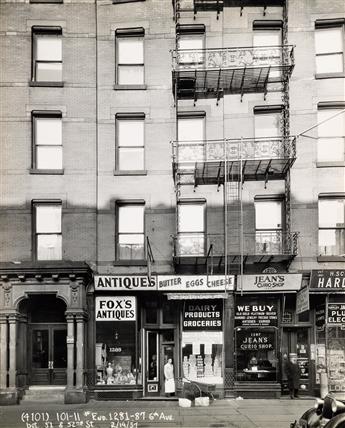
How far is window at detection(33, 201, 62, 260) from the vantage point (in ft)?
73.8

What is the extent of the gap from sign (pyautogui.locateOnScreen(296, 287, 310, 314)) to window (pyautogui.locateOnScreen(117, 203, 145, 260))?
225 inches

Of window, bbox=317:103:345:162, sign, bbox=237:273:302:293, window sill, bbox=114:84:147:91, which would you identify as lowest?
sign, bbox=237:273:302:293

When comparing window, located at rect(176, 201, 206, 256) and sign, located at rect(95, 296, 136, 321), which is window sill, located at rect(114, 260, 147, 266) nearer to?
sign, located at rect(95, 296, 136, 321)

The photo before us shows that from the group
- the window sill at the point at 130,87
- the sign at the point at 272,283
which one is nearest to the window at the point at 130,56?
the window sill at the point at 130,87

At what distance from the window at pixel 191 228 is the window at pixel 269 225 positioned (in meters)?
2.01

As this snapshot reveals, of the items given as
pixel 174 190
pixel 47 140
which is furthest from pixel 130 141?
pixel 47 140

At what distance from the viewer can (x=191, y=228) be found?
22766 millimetres

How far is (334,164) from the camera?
22.1 m

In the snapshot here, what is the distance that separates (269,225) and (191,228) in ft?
9.34

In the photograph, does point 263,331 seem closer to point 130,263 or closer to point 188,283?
point 188,283

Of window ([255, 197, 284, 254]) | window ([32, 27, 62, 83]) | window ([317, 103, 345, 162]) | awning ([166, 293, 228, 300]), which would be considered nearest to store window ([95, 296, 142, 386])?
awning ([166, 293, 228, 300])

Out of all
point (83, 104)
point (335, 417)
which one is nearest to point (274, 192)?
point (83, 104)

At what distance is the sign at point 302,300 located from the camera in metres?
20.3

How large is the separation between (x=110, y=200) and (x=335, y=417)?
13.9 m
